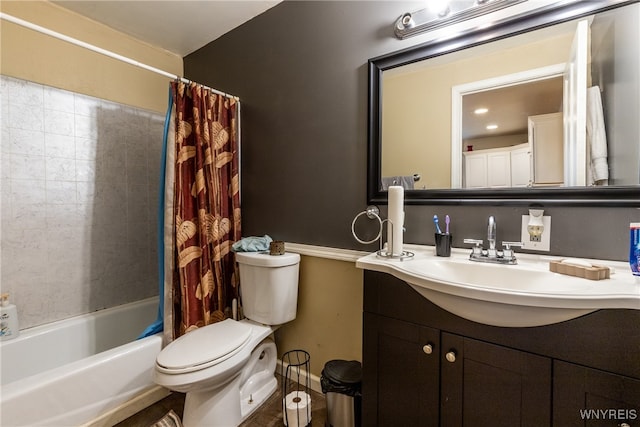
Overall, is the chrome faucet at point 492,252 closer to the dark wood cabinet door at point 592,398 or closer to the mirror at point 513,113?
the mirror at point 513,113

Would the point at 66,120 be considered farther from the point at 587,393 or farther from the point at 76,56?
the point at 587,393

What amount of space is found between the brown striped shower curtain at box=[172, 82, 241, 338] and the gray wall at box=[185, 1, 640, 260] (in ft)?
0.75

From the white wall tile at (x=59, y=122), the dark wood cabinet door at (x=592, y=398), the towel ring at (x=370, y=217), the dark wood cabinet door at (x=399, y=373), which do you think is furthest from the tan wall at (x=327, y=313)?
the white wall tile at (x=59, y=122)

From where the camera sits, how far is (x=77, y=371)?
1.25m

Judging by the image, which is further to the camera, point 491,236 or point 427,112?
point 427,112

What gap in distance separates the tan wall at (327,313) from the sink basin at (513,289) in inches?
17.4

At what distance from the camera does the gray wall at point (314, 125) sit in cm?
128

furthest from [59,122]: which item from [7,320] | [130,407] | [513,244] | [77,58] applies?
[513,244]

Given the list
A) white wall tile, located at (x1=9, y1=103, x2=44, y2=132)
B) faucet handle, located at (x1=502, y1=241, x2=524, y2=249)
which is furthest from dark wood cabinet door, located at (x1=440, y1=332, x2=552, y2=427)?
white wall tile, located at (x1=9, y1=103, x2=44, y2=132)

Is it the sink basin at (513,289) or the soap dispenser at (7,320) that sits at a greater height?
the sink basin at (513,289)

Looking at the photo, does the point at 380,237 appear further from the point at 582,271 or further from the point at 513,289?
the point at 582,271

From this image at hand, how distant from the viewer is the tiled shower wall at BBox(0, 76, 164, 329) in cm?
159

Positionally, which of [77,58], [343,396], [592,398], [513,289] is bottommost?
[343,396]

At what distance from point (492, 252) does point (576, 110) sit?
576 mm
